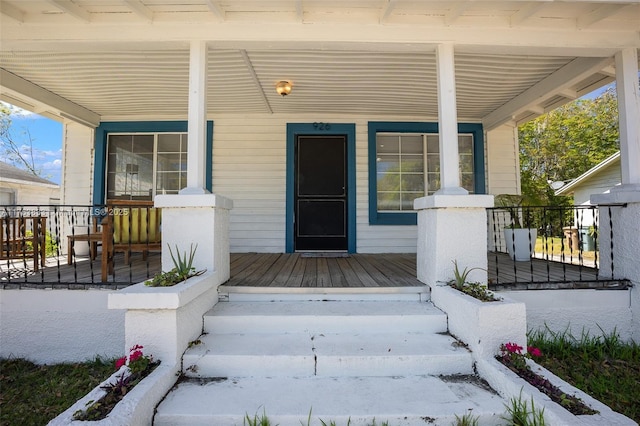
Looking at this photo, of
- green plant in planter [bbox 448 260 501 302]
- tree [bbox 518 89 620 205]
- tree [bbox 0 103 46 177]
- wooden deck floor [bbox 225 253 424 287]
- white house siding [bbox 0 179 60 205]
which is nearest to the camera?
green plant in planter [bbox 448 260 501 302]

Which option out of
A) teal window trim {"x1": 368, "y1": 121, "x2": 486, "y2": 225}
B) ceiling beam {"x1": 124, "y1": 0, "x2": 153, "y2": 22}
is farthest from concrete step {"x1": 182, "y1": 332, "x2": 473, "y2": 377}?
teal window trim {"x1": 368, "y1": 121, "x2": 486, "y2": 225}

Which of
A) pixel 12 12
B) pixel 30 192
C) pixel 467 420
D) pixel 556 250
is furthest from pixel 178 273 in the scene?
pixel 30 192

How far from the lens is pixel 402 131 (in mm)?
5500

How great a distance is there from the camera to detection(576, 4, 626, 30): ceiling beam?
9.13ft

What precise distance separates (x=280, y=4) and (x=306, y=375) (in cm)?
288

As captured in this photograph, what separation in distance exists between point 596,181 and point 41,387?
1634cm

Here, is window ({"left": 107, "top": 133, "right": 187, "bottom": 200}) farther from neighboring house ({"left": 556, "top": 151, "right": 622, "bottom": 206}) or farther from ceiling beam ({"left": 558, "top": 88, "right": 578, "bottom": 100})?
neighboring house ({"left": 556, "top": 151, "right": 622, "bottom": 206})

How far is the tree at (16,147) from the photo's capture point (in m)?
15.4

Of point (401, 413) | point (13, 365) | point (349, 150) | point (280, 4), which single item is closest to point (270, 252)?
point (349, 150)

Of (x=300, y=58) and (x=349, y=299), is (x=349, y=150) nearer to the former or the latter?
(x=300, y=58)

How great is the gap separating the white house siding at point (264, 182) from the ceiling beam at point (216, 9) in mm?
2527

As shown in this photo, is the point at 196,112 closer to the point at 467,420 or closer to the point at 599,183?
the point at 467,420

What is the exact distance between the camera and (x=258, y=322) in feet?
8.21

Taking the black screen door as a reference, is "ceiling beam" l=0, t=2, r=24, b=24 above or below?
above
